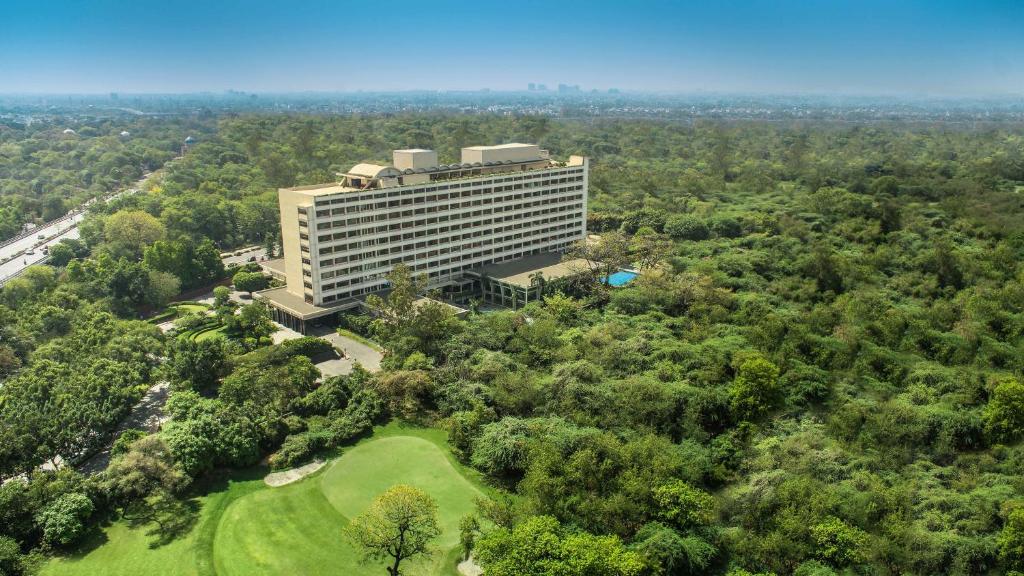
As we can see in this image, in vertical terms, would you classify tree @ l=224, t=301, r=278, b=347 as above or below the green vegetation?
above

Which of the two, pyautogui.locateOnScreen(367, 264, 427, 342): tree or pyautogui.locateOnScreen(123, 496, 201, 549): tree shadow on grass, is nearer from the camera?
pyautogui.locateOnScreen(123, 496, 201, 549): tree shadow on grass

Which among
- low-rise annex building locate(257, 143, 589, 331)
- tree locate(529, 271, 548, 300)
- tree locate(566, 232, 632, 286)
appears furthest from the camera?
tree locate(529, 271, 548, 300)

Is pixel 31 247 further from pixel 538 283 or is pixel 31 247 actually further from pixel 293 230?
pixel 538 283

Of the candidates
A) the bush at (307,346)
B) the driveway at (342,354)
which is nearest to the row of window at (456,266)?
the driveway at (342,354)

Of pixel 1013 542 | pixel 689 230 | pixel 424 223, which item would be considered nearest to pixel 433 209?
pixel 424 223

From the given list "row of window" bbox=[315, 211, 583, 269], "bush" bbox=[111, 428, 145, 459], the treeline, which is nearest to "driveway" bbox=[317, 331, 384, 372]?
"row of window" bbox=[315, 211, 583, 269]

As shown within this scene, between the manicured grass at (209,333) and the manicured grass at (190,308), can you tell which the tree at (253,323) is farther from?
the manicured grass at (190,308)

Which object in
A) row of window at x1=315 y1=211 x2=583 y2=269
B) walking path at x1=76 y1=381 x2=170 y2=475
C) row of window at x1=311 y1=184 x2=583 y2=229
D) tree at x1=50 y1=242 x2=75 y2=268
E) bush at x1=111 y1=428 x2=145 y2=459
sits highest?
row of window at x1=311 y1=184 x2=583 y2=229

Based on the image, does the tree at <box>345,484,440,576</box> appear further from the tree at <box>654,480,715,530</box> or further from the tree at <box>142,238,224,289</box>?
the tree at <box>142,238,224,289</box>
